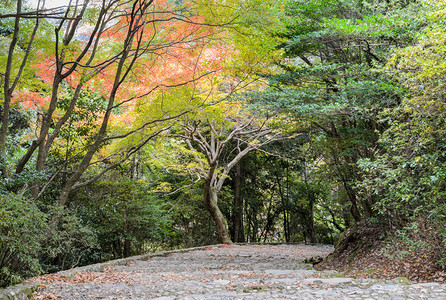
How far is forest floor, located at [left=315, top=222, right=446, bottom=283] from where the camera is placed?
4711mm

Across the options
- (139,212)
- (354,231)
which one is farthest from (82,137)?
(354,231)

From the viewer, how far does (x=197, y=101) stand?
7.59m

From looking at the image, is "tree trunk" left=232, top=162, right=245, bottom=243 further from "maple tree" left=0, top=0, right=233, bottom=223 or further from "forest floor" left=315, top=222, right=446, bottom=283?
"maple tree" left=0, top=0, right=233, bottom=223

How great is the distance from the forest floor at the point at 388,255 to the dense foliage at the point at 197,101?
6 cm

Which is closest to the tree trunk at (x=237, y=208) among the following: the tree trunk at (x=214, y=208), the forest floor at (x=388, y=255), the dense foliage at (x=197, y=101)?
the tree trunk at (x=214, y=208)

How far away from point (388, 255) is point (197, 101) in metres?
4.85

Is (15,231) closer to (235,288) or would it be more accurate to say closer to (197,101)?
(235,288)

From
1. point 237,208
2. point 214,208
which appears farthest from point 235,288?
point 237,208

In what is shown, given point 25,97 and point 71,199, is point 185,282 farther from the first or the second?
point 25,97

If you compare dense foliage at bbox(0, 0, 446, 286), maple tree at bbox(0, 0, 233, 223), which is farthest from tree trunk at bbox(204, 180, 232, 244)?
maple tree at bbox(0, 0, 233, 223)

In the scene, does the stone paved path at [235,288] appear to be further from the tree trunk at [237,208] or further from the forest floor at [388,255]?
the tree trunk at [237,208]

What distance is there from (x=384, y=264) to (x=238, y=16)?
494 cm

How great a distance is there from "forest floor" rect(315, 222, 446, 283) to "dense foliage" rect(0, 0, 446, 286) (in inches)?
2.2

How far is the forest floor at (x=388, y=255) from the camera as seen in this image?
471cm
